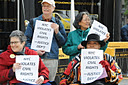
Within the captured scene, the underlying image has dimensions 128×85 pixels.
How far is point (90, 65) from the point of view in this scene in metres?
4.64

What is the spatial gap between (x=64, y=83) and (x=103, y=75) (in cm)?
56

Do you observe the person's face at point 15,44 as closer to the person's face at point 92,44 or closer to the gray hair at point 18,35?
the gray hair at point 18,35

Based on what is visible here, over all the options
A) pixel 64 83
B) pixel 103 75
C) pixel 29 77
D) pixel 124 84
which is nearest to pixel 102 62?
pixel 103 75

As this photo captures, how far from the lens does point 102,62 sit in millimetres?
4566

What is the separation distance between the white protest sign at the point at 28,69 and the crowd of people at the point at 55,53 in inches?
2.1

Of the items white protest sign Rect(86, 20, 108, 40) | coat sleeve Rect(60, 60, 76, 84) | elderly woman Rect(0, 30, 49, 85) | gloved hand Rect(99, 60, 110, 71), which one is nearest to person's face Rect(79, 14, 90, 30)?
white protest sign Rect(86, 20, 108, 40)

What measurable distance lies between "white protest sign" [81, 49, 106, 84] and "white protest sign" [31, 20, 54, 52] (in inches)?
27.4

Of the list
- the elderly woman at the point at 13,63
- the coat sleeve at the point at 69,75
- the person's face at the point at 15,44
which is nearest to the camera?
the elderly woman at the point at 13,63

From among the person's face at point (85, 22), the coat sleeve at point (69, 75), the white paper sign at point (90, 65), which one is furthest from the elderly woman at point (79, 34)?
the white paper sign at point (90, 65)

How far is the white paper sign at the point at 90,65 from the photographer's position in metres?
4.61

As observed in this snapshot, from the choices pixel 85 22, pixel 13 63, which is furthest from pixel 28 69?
pixel 85 22

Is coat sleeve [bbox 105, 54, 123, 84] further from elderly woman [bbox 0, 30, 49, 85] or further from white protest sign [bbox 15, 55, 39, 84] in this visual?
white protest sign [bbox 15, 55, 39, 84]

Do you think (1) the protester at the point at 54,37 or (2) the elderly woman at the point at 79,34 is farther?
(2) the elderly woman at the point at 79,34

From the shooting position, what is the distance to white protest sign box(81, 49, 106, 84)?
4609 millimetres
